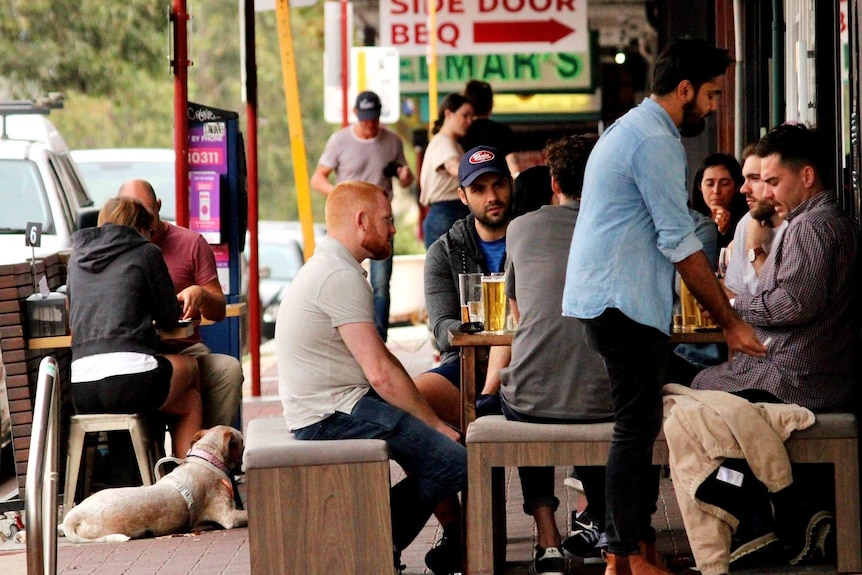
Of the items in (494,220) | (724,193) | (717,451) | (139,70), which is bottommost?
(717,451)

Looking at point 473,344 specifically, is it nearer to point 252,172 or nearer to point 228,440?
point 228,440

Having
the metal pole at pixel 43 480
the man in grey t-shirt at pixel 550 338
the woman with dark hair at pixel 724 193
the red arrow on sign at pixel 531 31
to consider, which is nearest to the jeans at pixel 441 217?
the red arrow on sign at pixel 531 31

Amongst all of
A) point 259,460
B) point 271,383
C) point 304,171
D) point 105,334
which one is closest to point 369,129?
point 304,171

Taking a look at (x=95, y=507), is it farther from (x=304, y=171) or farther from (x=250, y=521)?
(x=304, y=171)

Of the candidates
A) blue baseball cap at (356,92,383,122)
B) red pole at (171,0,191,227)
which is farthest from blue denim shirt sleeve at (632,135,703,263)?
blue baseball cap at (356,92,383,122)

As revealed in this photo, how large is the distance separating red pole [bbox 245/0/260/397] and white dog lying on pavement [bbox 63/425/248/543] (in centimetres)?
391

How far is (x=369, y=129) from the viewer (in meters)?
11.5

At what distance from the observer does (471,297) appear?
19.3 ft

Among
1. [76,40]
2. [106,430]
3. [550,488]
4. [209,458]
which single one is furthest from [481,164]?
[76,40]

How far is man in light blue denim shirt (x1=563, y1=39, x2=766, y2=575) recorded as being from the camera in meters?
4.89

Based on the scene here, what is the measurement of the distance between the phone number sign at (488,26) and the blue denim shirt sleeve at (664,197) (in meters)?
8.06

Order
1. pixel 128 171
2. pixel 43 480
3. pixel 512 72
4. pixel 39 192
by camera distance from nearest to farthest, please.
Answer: pixel 43 480
pixel 39 192
pixel 128 171
pixel 512 72

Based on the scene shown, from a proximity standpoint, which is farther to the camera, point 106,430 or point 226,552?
point 106,430

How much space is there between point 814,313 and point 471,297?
1.37 m
